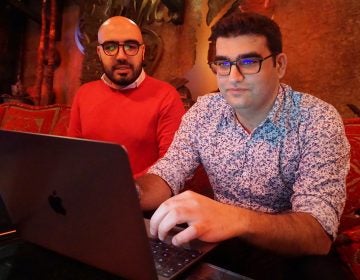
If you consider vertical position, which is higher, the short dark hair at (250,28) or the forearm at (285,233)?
the short dark hair at (250,28)

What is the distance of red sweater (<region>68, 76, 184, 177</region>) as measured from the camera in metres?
1.89

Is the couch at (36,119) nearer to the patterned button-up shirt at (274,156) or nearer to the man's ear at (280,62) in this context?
Answer: the patterned button-up shirt at (274,156)

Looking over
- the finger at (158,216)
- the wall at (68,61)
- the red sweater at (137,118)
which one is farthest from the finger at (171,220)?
the wall at (68,61)

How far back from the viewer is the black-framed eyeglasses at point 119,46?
1998 mm

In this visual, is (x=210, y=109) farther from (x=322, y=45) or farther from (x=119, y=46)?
(x=322, y=45)

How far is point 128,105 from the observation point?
197 cm

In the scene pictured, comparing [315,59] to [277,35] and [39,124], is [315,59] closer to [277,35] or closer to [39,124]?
[277,35]

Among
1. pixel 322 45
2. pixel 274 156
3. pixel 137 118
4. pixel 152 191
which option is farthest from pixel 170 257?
pixel 322 45

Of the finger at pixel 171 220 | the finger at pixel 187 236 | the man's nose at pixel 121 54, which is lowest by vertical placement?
the finger at pixel 187 236

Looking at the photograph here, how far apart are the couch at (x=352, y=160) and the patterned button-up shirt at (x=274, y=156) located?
0.11 meters

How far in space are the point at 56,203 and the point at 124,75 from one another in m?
1.52

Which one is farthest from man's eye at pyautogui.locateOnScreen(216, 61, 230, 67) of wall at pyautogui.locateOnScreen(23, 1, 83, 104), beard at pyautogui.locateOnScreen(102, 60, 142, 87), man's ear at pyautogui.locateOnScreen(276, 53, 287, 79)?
wall at pyautogui.locateOnScreen(23, 1, 83, 104)

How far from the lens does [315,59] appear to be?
209cm

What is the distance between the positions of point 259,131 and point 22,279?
0.87 metres
